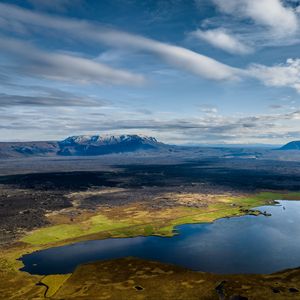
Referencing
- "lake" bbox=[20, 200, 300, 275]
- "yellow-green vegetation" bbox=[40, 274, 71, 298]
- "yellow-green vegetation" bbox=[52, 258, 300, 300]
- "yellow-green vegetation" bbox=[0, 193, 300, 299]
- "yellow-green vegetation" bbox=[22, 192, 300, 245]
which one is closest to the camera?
"yellow-green vegetation" bbox=[52, 258, 300, 300]

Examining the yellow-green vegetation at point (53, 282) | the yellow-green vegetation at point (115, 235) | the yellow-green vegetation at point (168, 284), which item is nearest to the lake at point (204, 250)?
the yellow-green vegetation at point (53, 282)

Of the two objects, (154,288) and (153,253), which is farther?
(153,253)

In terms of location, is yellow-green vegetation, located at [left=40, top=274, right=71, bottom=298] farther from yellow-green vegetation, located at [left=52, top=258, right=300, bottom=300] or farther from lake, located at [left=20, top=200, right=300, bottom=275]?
lake, located at [left=20, top=200, right=300, bottom=275]

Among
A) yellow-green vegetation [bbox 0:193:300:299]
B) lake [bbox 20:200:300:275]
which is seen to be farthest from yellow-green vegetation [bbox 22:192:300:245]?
lake [bbox 20:200:300:275]

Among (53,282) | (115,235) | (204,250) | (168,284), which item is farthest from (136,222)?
(168,284)

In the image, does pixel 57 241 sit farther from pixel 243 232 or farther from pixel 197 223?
pixel 243 232

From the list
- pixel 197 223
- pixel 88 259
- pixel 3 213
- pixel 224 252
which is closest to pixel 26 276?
pixel 88 259
